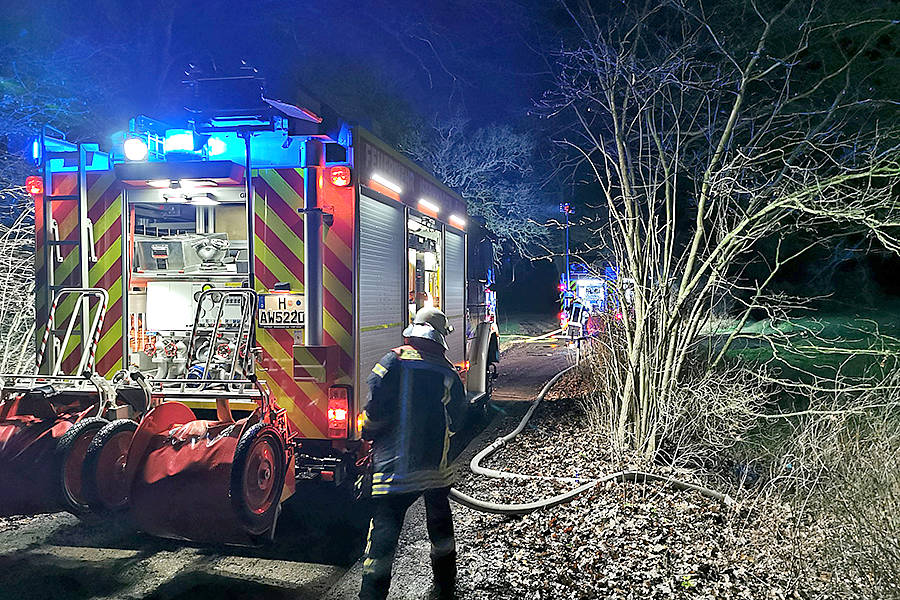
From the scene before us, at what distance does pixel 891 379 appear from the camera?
5.21 m

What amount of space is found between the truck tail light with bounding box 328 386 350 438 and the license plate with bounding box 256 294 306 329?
0.60 m

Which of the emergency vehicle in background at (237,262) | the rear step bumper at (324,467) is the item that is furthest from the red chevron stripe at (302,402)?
the rear step bumper at (324,467)

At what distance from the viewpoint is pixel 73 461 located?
15.3 feet

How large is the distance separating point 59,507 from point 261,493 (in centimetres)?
125

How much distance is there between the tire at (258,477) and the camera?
4.49 m

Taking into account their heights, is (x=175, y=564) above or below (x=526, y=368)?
below

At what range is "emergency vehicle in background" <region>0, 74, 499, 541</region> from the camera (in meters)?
5.44

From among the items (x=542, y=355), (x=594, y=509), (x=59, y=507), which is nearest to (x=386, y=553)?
(x=594, y=509)

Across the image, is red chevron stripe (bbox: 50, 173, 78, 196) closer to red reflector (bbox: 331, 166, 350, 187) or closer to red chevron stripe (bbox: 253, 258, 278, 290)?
red chevron stripe (bbox: 253, 258, 278, 290)

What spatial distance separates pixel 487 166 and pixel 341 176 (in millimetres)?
18375

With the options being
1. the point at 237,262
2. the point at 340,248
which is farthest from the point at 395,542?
the point at 237,262

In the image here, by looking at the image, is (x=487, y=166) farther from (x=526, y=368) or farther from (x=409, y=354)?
(x=409, y=354)

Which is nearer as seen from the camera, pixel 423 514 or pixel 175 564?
pixel 175 564

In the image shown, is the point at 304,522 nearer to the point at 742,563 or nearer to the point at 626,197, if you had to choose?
the point at 742,563
